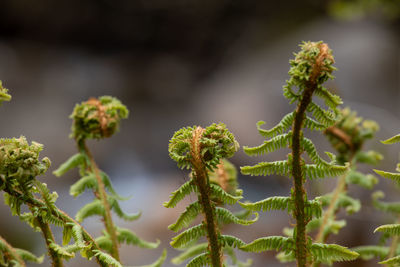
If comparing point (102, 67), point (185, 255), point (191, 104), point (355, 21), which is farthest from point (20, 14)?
point (185, 255)

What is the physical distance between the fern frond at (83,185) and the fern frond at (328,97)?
2.25ft

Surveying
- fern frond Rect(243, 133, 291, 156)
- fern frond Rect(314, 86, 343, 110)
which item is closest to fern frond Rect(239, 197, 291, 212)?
fern frond Rect(243, 133, 291, 156)

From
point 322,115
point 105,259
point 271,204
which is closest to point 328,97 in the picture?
point 322,115

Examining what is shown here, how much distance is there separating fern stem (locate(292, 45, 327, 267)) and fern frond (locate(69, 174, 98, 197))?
1.94 feet

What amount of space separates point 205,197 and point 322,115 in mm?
272

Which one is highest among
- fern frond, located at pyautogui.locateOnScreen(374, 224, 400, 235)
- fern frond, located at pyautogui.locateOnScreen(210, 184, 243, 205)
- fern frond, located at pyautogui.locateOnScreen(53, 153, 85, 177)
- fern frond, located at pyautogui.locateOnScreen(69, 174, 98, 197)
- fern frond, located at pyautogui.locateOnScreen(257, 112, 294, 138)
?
fern frond, located at pyautogui.locateOnScreen(53, 153, 85, 177)

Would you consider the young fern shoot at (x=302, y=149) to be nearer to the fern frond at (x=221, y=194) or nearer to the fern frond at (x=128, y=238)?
the fern frond at (x=221, y=194)

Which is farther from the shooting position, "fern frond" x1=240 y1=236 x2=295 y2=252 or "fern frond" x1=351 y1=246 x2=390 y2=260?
"fern frond" x1=351 y1=246 x2=390 y2=260

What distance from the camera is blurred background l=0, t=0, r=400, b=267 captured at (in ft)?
17.6

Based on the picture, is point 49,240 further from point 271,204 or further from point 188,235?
point 271,204

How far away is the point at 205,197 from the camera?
0.80 meters

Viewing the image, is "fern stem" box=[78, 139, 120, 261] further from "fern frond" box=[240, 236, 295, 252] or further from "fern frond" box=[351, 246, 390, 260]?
"fern frond" box=[351, 246, 390, 260]

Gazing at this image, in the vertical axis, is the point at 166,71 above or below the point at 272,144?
above

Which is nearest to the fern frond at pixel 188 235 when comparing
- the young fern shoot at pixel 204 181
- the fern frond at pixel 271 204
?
the young fern shoot at pixel 204 181
